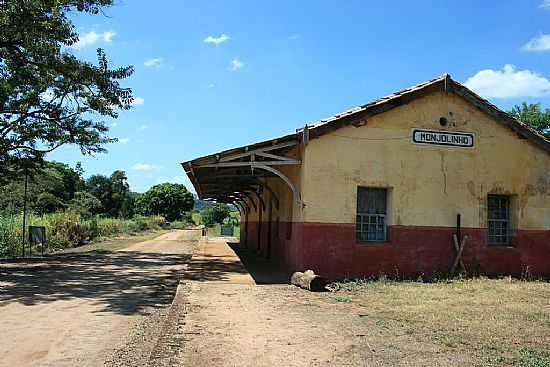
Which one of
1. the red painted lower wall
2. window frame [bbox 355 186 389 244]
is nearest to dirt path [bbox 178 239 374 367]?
the red painted lower wall

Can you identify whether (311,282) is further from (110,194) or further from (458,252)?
(110,194)

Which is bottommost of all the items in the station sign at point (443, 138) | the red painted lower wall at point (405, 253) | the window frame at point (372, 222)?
the red painted lower wall at point (405, 253)

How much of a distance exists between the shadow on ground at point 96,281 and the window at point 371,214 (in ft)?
16.3

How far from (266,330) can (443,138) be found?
27.7 ft

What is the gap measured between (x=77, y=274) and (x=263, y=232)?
781 cm

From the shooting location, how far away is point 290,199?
51.5 ft

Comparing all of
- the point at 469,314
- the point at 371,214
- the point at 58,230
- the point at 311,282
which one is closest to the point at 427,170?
the point at 371,214

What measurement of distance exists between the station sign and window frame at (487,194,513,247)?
1679 millimetres

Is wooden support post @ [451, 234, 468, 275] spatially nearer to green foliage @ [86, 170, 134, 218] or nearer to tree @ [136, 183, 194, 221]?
green foliage @ [86, 170, 134, 218]

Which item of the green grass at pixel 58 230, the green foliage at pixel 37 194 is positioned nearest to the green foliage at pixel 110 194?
the green foliage at pixel 37 194

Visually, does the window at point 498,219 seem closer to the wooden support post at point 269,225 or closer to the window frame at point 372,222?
the window frame at point 372,222

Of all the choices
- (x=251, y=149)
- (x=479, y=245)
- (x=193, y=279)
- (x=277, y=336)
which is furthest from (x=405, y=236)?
(x=277, y=336)

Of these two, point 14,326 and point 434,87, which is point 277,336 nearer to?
point 14,326

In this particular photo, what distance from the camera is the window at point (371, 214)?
13.9m
